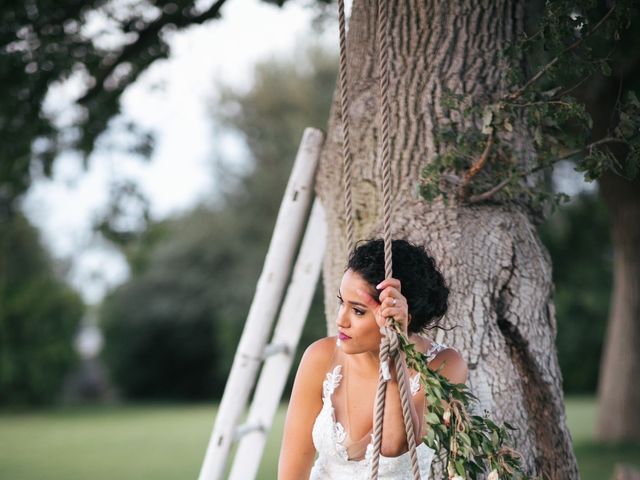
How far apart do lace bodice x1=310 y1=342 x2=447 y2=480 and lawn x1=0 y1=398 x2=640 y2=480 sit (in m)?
6.03

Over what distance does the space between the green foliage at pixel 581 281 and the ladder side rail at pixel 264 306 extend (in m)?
6.21

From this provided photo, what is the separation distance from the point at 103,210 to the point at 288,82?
15.6 m

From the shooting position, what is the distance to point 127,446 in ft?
42.5

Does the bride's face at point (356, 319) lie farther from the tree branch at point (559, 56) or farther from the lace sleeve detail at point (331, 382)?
the tree branch at point (559, 56)

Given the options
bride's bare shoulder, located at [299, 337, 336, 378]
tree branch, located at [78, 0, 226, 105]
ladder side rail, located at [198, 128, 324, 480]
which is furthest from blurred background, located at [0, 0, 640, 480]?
bride's bare shoulder, located at [299, 337, 336, 378]

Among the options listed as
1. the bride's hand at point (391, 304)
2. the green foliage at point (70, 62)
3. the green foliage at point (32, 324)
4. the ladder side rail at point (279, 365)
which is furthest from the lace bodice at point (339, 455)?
the green foliage at point (32, 324)

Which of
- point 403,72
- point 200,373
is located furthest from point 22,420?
point 403,72

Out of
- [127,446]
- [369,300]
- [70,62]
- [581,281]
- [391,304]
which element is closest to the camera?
[391,304]

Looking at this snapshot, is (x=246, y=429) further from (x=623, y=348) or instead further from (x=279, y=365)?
(x=623, y=348)

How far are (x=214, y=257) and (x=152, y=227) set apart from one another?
13361mm

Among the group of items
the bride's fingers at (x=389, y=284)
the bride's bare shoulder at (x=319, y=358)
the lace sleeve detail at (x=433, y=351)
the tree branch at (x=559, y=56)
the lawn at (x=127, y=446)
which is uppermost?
the tree branch at (x=559, y=56)

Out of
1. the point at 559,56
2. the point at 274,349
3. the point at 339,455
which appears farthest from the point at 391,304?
the point at 274,349

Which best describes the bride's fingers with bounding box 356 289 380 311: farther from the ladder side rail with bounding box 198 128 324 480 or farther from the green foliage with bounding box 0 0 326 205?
the green foliage with bounding box 0 0 326 205

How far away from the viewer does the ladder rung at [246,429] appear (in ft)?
14.5
